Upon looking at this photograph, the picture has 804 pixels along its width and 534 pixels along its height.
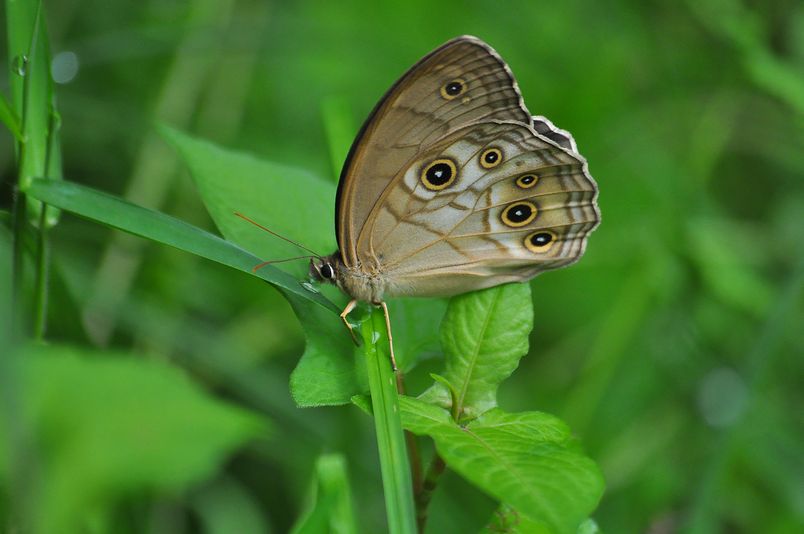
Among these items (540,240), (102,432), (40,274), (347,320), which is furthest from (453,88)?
(102,432)

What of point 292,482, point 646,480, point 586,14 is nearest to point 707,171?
point 586,14

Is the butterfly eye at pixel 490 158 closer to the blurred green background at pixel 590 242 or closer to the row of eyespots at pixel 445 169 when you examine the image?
the row of eyespots at pixel 445 169

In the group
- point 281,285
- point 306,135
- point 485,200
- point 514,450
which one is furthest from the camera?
point 306,135

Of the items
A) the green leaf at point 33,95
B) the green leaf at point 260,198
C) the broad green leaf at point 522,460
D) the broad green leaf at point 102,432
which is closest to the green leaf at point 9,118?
the green leaf at point 33,95

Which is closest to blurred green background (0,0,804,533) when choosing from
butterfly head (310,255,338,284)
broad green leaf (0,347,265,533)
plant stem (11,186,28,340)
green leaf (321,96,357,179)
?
green leaf (321,96,357,179)

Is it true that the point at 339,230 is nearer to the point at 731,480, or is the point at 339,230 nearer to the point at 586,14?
the point at 731,480
